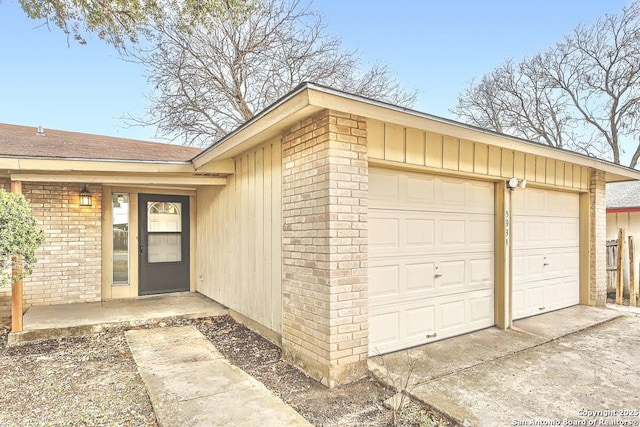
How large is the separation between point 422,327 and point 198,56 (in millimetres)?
11873

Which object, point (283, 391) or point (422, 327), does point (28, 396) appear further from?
point (422, 327)

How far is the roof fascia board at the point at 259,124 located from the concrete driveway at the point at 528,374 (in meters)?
2.59

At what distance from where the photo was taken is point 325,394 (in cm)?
322

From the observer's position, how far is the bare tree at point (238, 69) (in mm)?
12250

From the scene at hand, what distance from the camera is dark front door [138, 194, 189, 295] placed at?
6.91m

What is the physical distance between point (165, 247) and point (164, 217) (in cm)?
59

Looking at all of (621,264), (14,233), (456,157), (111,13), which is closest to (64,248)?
(14,233)

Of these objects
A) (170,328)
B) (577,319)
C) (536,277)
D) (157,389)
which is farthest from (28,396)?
(577,319)

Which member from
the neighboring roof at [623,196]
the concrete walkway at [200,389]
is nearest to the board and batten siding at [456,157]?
the concrete walkway at [200,389]

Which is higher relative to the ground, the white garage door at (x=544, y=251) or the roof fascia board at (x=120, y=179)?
the roof fascia board at (x=120, y=179)

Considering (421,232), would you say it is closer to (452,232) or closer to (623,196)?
(452,232)

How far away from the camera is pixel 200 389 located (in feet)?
10.7

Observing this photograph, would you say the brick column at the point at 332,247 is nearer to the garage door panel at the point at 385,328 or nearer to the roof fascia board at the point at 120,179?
the garage door panel at the point at 385,328

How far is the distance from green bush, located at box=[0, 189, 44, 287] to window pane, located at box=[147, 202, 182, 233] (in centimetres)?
280
